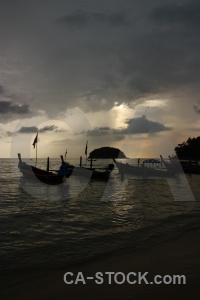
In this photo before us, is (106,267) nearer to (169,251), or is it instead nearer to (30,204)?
(169,251)

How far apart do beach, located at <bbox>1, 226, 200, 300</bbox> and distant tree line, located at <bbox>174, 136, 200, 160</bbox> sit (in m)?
135

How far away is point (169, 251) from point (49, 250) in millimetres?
4220

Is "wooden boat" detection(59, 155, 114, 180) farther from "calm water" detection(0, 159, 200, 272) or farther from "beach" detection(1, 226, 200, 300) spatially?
"beach" detection(1, 226, 200, 300)

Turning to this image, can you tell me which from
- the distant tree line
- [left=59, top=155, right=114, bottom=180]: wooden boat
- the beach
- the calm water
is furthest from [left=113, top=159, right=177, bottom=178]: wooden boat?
the distant tree line

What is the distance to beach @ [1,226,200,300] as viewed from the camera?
650 centimetres

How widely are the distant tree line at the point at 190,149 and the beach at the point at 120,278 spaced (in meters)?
135

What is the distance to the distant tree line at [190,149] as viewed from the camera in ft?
454

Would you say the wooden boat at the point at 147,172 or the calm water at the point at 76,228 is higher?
the wooden boat at the point at 147,172

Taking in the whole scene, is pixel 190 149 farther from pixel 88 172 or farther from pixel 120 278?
pixel 120 278

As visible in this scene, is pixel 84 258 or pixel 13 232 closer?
pixel 84 258

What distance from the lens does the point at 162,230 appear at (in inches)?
496

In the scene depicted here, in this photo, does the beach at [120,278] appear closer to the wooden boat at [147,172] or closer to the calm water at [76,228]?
the calm water at [76,228]

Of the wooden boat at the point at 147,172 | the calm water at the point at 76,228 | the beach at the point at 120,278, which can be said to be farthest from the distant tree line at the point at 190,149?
the beach at the point at 120,278

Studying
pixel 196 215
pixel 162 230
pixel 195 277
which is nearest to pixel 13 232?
pixel 162 230
